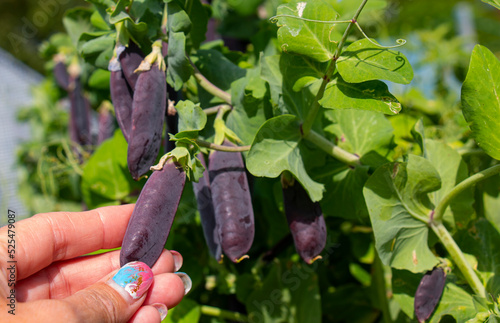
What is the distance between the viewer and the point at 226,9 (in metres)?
1.19

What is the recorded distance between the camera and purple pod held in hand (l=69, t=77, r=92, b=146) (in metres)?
1.35

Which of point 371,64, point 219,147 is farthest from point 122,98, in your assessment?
point 371,64

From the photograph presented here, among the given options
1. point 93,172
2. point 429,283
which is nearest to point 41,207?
point 93,172

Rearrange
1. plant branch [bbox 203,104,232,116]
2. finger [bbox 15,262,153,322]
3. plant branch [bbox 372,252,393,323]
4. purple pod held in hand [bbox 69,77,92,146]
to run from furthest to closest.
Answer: purple pod held in hand [bbox 69,77,92,146] → plant branch [bbox 372,252,393,323] → plant branch [bbox 203,104,232,116] → finger [bbox 15,262,153,322]

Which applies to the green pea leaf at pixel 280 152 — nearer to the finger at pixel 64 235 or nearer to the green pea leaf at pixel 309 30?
the green pea leaf at pixel 309 30

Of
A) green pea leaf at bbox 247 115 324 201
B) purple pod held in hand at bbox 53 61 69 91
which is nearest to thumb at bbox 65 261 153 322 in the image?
green pea leaf at bbox 247 115 324 201

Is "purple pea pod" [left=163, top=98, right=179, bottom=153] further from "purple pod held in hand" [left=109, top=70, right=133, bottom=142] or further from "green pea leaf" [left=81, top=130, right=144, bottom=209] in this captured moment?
"green pea leaf" [left=81, top=130, right=144, bottom=209]

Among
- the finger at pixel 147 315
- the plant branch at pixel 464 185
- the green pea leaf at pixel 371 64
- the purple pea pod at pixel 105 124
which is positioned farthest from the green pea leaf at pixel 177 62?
the purple pea pod at pixel 105 124

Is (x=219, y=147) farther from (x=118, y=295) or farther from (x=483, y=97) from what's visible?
(x=483, y=97)

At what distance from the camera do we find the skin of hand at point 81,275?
1.67ft

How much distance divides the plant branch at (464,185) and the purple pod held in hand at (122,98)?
50 centimetres

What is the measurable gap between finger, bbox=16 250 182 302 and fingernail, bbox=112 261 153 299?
48mm

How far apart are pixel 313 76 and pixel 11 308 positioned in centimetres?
51

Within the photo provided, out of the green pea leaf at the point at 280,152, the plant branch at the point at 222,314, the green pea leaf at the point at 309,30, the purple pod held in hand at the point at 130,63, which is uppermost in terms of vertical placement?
the green pea leaf at the point at 309,30
